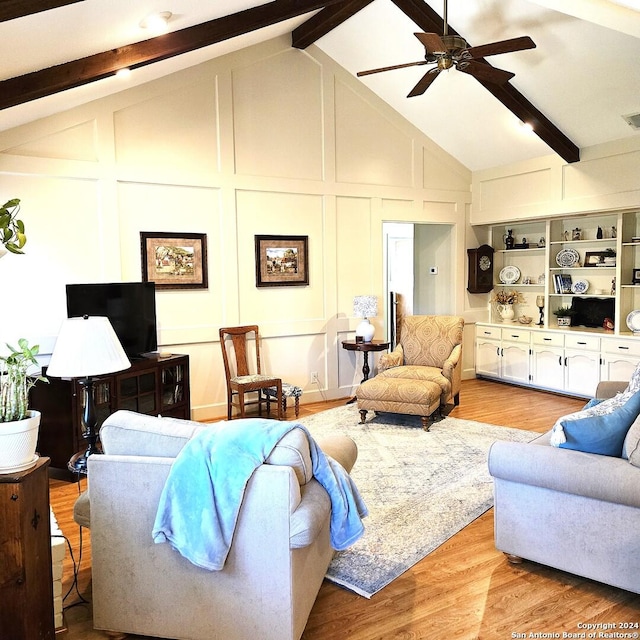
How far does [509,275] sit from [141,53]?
5.38 meters

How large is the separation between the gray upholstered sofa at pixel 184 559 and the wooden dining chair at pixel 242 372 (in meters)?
3.03

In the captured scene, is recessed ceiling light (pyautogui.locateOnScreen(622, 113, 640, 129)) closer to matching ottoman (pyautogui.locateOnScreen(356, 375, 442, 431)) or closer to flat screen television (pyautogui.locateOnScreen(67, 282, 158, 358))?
matching ottoman (pyautogui.locateOnScreen(356, 375, 442, 431))

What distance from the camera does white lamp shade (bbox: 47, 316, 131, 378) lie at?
241cm

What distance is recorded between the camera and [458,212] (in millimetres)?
7293

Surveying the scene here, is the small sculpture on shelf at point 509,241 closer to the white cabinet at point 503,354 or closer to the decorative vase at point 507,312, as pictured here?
the decorative vase at point 507,312

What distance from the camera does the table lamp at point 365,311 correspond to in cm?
605

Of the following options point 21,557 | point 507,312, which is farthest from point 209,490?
point 507,312

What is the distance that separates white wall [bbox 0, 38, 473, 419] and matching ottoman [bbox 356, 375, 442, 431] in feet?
3.74

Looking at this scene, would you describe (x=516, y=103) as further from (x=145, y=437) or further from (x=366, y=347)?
(x=145, y=437)

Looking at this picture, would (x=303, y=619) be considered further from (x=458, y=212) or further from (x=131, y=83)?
A: (x=458, y=212)

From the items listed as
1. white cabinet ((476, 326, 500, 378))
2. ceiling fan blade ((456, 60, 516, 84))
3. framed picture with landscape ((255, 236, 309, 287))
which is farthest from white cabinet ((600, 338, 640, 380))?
framed picture with landscape ((255, 236, 309, 287))

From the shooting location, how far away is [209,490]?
1980 millimetres

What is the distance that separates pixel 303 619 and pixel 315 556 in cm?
24

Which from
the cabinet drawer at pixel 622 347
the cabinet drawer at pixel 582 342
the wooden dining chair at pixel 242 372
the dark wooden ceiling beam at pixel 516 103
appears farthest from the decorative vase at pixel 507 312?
the wooden dining chair at pixel 242 372
